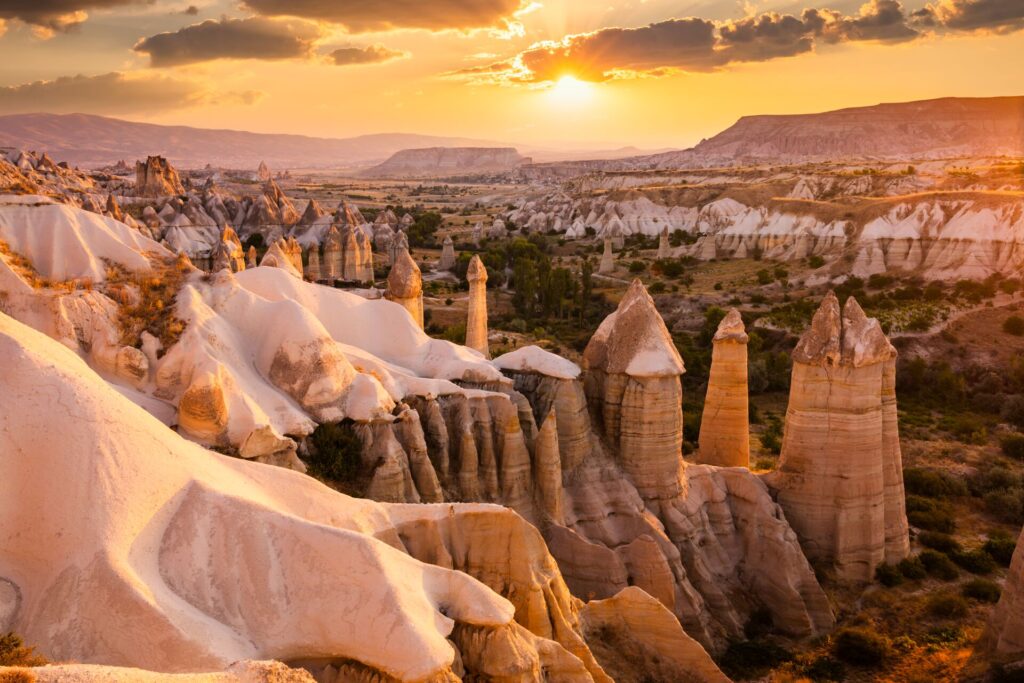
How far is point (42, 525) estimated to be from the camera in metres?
7.81

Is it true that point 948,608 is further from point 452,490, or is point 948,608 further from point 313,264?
point 313,264

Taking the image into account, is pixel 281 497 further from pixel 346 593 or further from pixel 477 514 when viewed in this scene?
pixel 477 514

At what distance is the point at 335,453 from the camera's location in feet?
45.8

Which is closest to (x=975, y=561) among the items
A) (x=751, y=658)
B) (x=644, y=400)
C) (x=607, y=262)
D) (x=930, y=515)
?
(x=930, y=515)

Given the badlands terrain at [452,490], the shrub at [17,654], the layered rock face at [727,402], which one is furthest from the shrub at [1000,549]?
the shrub at [17,654]

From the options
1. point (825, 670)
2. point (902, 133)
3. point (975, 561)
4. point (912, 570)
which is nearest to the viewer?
point (825, 670)

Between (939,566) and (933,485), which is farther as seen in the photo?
(933,485)

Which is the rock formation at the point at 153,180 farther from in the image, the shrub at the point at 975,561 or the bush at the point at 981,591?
the bush at the point at 981,591

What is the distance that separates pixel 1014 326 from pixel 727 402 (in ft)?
98.2

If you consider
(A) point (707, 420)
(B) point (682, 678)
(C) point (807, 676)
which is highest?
(A) point (707, 420)

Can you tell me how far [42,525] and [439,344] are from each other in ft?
36.8

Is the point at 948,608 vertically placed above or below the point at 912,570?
below

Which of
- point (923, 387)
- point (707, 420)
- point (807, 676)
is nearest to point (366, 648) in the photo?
point (807, 676)

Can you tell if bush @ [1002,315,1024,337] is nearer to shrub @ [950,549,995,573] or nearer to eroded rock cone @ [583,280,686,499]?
shrub @ [950,549,995,573]
